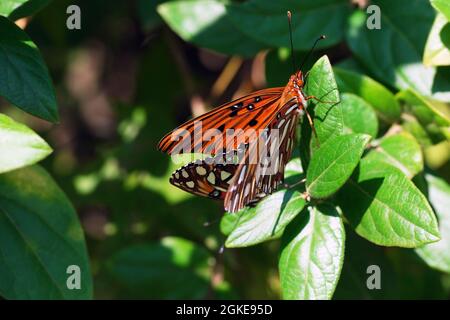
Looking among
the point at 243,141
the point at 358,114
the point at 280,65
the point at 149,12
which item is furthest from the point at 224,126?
the point at 149,12

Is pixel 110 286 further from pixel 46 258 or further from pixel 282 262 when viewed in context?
pixel 282 262

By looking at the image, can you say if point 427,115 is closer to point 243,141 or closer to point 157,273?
point 243,141

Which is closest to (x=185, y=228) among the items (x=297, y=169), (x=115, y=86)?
(x=297, y=169)

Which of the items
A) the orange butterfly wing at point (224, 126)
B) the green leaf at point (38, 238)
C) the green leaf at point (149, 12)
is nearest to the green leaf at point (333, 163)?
the orange butterfly wing at point (224, 126)

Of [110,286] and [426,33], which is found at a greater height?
[426,33]

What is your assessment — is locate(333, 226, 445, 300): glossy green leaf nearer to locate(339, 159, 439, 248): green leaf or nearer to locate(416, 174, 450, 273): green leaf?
locate(416, 174, 450, 273): green leaf

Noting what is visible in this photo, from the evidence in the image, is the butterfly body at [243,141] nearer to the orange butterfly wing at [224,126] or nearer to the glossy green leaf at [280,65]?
the orange butterfly wing at [224,126]
